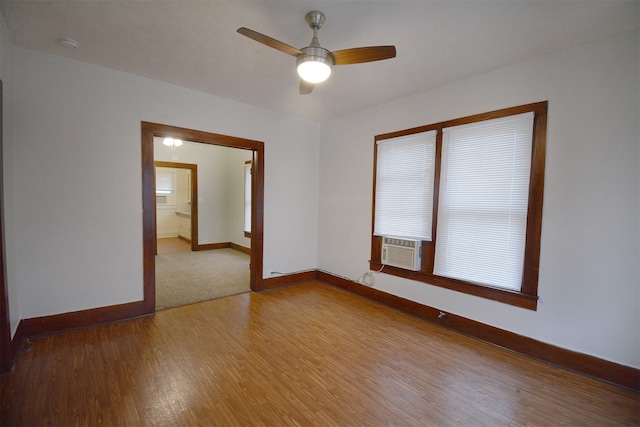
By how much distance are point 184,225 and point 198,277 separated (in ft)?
14.9

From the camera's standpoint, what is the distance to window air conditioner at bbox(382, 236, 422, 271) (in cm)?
325

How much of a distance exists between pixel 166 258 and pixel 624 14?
7162 mm

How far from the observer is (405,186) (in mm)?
3436

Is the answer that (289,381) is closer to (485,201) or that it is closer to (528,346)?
(528,346)

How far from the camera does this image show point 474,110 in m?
2.83

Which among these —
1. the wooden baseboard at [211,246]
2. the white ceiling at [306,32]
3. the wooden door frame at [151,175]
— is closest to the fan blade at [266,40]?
the white ceiling at [306,32]

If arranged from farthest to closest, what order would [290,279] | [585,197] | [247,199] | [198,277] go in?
[247,199] < [198,277] < [290,279] < [585,197]

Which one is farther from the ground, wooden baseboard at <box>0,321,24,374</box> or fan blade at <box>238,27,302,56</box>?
fan blade at <box>238,27,302,56</box>

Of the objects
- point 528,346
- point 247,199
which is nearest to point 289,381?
point 528,346

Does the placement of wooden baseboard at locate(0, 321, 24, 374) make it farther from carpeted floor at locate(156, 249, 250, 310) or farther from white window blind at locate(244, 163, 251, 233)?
white window blind at locate(244, 163, 251, 233)

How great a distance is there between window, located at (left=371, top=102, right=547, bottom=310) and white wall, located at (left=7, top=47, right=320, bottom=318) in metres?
2.70

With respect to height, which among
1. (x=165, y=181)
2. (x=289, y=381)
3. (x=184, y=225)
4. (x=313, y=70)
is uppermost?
(x=313, y=70)

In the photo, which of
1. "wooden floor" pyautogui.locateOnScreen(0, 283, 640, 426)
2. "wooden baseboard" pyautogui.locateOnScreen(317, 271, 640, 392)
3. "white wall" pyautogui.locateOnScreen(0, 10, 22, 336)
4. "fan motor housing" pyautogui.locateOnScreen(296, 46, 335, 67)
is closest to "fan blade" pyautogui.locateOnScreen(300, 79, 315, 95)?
"fan motor housing" pyautogui.locateOnScreen(296, 46, 335, 67)

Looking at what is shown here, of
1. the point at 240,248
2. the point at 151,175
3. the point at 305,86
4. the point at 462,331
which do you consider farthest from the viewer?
the point at 240,248
